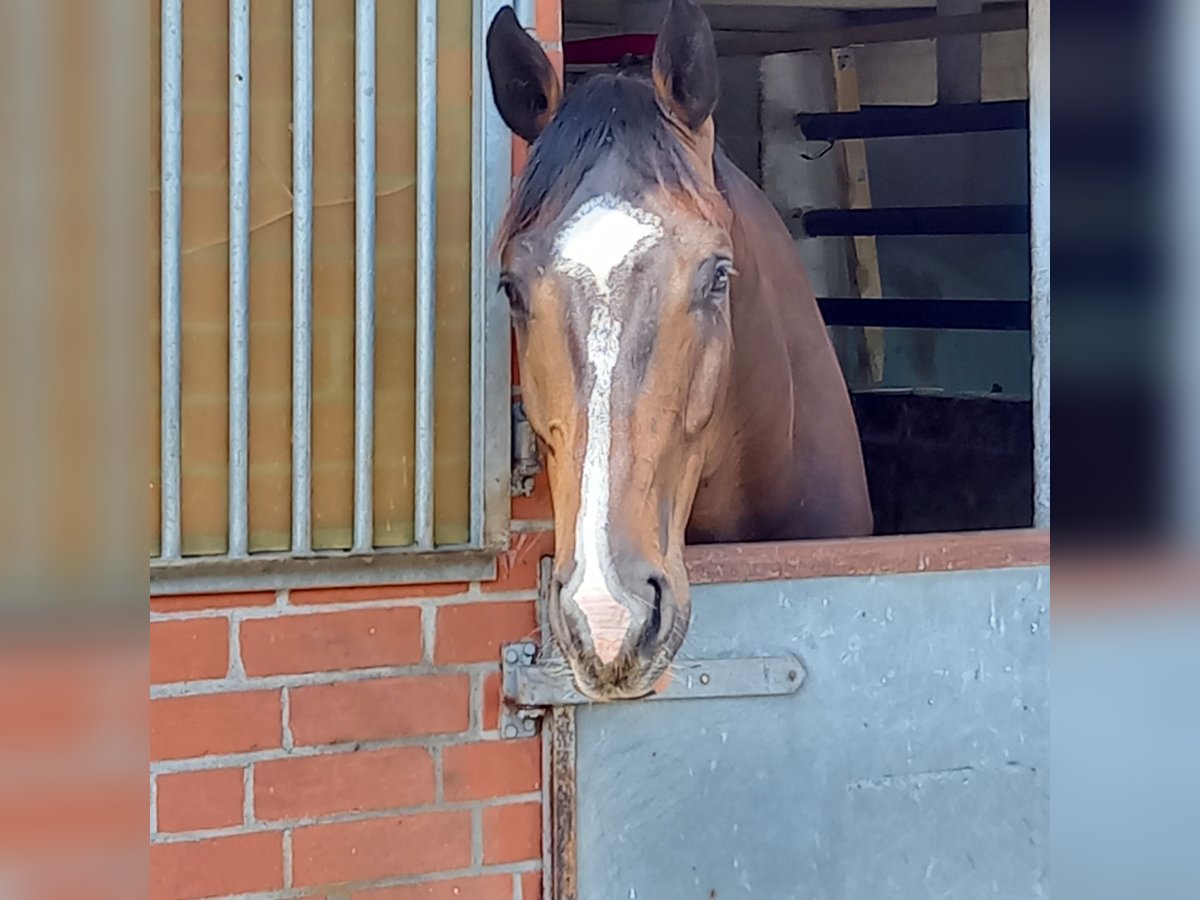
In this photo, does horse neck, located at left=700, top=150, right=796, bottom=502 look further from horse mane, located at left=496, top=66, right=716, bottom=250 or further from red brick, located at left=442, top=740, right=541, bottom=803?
red brick, located at left=442, top=740, right=541, bottom=803

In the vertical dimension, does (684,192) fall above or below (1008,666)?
above

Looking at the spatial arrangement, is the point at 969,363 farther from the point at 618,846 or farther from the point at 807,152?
the point at 618,846

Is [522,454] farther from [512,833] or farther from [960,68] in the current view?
[960,68]

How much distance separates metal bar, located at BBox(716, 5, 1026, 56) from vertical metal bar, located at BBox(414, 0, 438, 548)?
283 cm

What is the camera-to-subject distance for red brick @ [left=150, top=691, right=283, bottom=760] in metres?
1.94

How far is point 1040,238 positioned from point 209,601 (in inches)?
63.4

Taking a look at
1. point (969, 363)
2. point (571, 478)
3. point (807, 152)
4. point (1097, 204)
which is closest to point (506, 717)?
point (571, 478)

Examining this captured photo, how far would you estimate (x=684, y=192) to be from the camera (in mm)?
1812

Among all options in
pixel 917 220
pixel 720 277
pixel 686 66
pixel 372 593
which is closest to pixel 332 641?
pixel 372 593

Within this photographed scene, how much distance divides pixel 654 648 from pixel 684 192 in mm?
602

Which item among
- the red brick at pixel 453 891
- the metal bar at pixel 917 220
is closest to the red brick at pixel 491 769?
the red brick at pixel 453 891

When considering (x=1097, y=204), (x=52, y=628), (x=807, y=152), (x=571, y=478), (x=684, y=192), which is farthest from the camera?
(x=807, y=152)

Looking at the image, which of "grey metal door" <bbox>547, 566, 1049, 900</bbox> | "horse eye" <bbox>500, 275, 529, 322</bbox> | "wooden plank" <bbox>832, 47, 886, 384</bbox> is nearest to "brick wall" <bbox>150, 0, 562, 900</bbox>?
"grey metal door" <bbox>547, 566, 1049, 900</bbox>

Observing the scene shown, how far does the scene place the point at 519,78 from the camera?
196 centimetres
